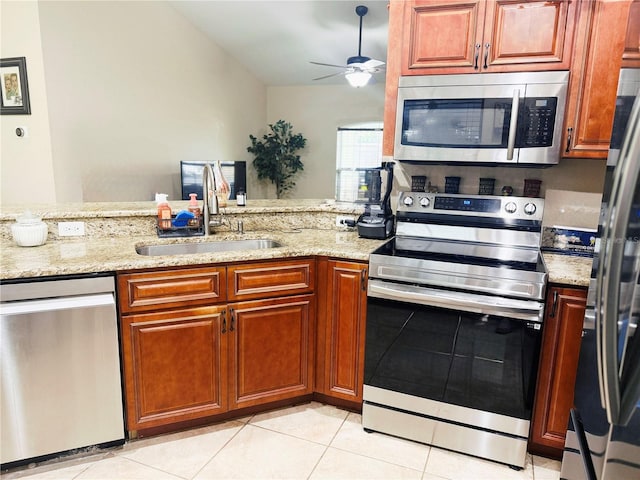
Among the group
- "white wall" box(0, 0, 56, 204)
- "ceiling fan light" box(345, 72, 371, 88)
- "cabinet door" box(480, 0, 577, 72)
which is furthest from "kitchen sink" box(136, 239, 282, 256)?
"ceiling fan light" box(345, 72, 371, 88)

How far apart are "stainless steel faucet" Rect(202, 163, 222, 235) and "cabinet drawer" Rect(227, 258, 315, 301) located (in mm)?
561

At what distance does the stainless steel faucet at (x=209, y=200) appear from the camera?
232cm

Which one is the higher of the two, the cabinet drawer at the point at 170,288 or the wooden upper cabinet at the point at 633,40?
the wooden upper cabinet at the point at 633,40

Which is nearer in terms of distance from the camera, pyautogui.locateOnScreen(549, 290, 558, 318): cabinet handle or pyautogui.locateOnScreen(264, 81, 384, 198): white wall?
pyautogui.locateOnScreen(549, 290, 558, 318): cabinet handle

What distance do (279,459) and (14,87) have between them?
13.7 feet

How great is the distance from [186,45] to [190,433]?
5.13 metres

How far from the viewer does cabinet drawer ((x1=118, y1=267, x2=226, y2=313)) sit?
1.79 m

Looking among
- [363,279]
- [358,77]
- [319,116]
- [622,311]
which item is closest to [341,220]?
[363,279]

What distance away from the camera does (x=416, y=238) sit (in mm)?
2309

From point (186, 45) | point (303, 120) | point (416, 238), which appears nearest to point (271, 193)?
point (303, 120)

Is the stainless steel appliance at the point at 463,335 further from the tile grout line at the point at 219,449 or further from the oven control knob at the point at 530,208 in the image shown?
the tile grout line at the point at 219,449

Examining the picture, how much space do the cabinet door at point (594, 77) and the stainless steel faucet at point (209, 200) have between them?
181cm

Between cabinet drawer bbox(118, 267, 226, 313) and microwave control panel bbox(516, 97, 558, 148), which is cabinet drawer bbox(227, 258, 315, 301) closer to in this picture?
cabinet drawer bbox(118, 267, 226, 313)

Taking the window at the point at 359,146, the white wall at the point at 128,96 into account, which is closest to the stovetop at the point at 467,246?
the white wall at the point at 128,96
